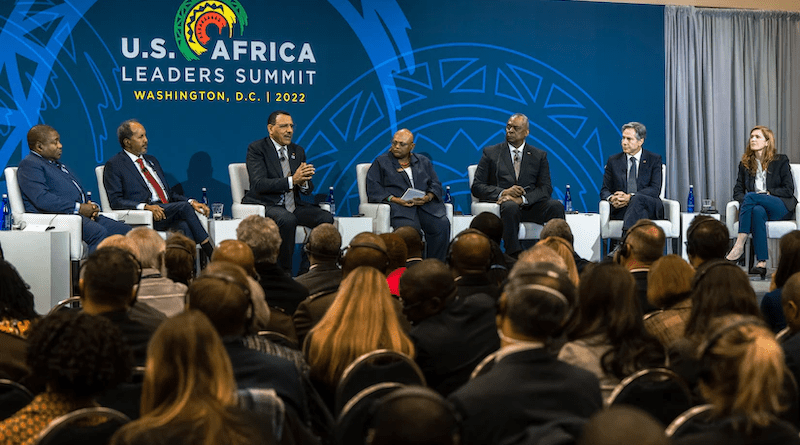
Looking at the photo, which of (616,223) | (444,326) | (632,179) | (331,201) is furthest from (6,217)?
(632,179)

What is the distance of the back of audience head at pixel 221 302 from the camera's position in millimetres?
2199

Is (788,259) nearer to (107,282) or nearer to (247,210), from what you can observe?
(107,282)

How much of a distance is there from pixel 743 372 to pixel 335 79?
711 cm

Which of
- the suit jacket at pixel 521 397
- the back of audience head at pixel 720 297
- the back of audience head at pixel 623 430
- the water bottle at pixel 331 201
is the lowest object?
the suit jacket at pixel 521 397

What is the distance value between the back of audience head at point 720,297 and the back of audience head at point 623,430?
1.51 m

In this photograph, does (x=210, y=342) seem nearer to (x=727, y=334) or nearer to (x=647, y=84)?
(x=727, y=334)

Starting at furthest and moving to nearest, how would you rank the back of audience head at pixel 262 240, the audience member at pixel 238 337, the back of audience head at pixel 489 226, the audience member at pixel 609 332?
the back of audience head at pixel 489 226
the back of audience head at pixel 262 240
the audience member at pixel 609 332
the audience member at pixel 238 337

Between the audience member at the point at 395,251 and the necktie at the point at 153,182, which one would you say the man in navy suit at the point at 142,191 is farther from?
the audience member at the point at 395,251

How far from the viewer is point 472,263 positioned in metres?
3.66

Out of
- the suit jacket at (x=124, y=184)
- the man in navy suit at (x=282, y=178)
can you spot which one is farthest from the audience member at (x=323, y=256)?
the suit jacket at (x=124, y=184)

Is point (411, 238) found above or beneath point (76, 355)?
above

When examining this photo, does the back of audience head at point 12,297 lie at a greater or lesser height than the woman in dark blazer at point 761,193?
lesser

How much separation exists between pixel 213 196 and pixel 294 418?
252 inches

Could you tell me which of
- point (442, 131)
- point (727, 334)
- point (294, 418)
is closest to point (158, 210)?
point (442, 131)
